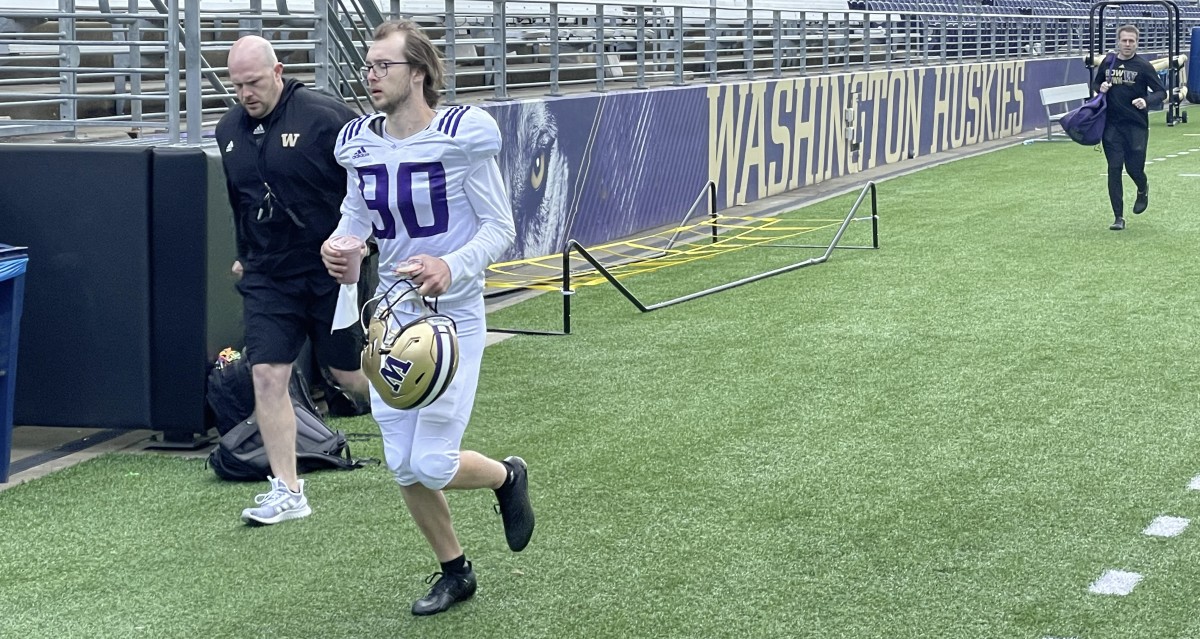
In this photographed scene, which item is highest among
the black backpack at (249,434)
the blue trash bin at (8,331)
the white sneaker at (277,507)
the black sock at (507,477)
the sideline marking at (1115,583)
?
the blue trash bin at (8,331)

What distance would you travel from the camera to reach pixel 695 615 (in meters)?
4.95

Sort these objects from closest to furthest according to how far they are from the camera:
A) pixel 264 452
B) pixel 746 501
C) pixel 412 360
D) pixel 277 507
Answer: pixel 412 360, pixel 277 507, pixel 746 501, pixel 264 452

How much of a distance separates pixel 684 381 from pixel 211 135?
9.78 feet

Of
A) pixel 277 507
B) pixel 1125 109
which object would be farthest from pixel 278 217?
pixel 1125 109

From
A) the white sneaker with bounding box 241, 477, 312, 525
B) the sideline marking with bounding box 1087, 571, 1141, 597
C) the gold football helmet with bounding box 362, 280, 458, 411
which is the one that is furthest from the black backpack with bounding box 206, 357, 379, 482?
the sideline marking with bounding box 1087, 571, 1141, 597

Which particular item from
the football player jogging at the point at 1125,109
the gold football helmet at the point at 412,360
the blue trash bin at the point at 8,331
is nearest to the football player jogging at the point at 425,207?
the gold football helmet at the point at 412,360

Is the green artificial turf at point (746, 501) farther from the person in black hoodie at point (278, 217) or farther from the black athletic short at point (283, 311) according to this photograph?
the black athletic short at point (283, 311)

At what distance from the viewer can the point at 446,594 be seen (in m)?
5.04

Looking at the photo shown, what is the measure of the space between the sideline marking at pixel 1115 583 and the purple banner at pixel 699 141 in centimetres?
812

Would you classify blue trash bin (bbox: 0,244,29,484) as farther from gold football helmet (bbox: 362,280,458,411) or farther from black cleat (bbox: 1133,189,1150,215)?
black cleat (bbox: 1133,189,1150,215)

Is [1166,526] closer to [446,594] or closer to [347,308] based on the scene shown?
[446,594]

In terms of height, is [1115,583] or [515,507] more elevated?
[515,507]

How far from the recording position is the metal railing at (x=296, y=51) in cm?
808

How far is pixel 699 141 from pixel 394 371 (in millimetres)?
12640
